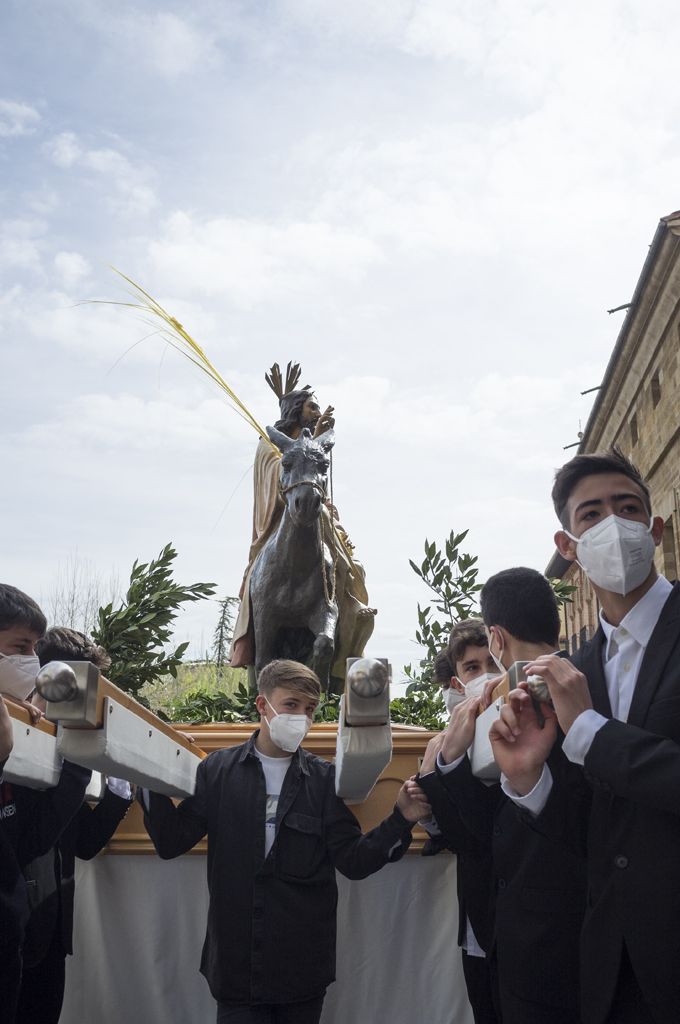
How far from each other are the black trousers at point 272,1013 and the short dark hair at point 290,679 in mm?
925

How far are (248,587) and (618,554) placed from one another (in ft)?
12.8

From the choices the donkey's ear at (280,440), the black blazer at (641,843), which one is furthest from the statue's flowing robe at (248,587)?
the black blazer at (641,843)

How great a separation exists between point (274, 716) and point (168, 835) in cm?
50

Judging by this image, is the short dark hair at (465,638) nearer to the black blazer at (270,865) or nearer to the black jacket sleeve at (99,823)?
the black blazer at (270,865)

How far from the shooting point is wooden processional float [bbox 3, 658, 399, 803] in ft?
5.85

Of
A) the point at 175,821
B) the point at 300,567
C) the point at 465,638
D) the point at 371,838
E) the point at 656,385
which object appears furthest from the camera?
the point at 656,385

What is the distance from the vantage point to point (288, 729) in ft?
9.31

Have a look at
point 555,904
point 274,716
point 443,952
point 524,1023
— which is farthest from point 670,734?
point 443,952

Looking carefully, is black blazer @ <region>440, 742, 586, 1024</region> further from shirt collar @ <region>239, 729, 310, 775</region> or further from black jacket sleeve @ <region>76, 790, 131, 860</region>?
black jacket sleeve @ <region>76, 790, 131, 860</region>

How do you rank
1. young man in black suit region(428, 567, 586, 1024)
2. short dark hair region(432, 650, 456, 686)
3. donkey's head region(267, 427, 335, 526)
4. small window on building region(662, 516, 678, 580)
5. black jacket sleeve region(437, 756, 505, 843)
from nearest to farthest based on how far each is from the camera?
young man in black suit region(428, 567, 586, 1024) < black jacket sleeve region(437, 756, 505, 843) < short dark hair region(432, 650, 456, 686) < donkey's head region(267, 427, 335, 526) < small window on building region(662, 516, 678, 580)

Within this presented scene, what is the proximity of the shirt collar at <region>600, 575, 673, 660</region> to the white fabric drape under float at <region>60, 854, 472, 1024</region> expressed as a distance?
1.63m

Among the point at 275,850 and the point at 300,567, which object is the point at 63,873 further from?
the point at 300,567

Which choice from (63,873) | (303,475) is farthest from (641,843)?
(303,475)

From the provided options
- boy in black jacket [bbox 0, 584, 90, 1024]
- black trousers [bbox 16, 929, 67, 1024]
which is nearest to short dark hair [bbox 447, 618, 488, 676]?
boy in black jacket [bbox 0, 584, 90, 1024]
